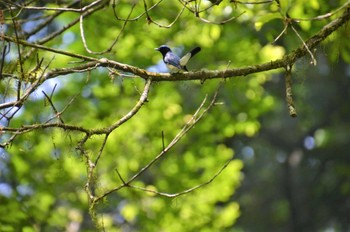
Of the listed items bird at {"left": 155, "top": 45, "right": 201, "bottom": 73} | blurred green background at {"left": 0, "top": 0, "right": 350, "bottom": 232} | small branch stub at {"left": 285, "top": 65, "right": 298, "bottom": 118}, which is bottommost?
small branch stub at {"left": 285, "top": 65, "right": 298, "bottom": 118}

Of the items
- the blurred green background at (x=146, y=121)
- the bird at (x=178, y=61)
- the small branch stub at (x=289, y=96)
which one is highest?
the blurred green background at (x=146, y=121)

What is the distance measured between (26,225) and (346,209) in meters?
8.39

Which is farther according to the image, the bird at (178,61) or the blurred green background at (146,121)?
the blurred green background at (146,121)

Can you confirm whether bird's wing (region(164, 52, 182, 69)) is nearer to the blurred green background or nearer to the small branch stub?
the small branch stub

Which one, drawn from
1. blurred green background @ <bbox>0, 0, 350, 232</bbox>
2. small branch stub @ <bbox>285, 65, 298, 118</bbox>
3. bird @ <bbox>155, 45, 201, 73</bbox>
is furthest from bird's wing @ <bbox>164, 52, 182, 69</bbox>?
blurred green background @ <bbox>0, 0, 350, 232</bbox>

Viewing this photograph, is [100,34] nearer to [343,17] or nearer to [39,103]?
[39,103]

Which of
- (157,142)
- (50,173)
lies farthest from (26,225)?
(157,142)

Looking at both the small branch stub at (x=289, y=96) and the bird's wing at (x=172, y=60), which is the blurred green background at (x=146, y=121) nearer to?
the bird's wing at (x=172, y=60)

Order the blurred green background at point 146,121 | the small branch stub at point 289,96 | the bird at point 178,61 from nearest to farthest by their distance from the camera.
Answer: the small branch stub at point 289,96 < the bird at point 178,61 < the blurred green background at point 146,121

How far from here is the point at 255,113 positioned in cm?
722

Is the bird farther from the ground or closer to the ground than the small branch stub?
farther from the ground

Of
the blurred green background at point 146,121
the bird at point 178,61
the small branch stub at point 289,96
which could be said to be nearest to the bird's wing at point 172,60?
the bird at point 178,61

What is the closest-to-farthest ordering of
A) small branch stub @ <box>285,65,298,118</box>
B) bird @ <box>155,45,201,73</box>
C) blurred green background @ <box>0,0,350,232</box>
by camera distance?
small branch stub @ <box>285,65,298,118</box>
bird @ <box>155,45,201,73</box>
blurred green background @ <box>0,0,350,232</box>

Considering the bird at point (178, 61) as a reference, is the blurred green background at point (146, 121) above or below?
above
